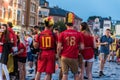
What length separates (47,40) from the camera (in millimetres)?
12094

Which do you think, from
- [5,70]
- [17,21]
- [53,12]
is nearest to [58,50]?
[5,70]

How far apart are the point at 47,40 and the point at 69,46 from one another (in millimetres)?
642

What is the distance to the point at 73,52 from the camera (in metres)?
11.9

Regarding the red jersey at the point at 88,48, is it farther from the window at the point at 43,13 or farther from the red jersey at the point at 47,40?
the window at the point at 43,13

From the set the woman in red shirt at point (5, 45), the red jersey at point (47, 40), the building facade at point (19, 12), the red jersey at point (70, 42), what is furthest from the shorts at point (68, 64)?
the building facade at point (19, 12)

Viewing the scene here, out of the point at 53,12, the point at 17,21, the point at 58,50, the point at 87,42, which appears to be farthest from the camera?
the point at 53,12

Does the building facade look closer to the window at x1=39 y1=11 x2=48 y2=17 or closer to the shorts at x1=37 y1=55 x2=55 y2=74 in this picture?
the window at x1=39 y1=11 x2=48 y2=17

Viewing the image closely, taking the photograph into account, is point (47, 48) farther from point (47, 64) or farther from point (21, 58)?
point (21, 58)

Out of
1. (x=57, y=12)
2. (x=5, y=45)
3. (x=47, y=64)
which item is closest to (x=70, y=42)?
(x=47, y=64)

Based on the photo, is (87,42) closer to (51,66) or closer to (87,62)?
(87,62)

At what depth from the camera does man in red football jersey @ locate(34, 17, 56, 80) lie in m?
12.1

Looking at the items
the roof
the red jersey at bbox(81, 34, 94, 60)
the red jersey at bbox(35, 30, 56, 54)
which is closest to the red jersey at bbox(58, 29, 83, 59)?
the red jersey at bbox(35, 30, 56, 54)

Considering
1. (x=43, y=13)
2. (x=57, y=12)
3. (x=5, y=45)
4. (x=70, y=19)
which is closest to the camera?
(x=70, y=19)

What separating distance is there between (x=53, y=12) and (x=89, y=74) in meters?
123
